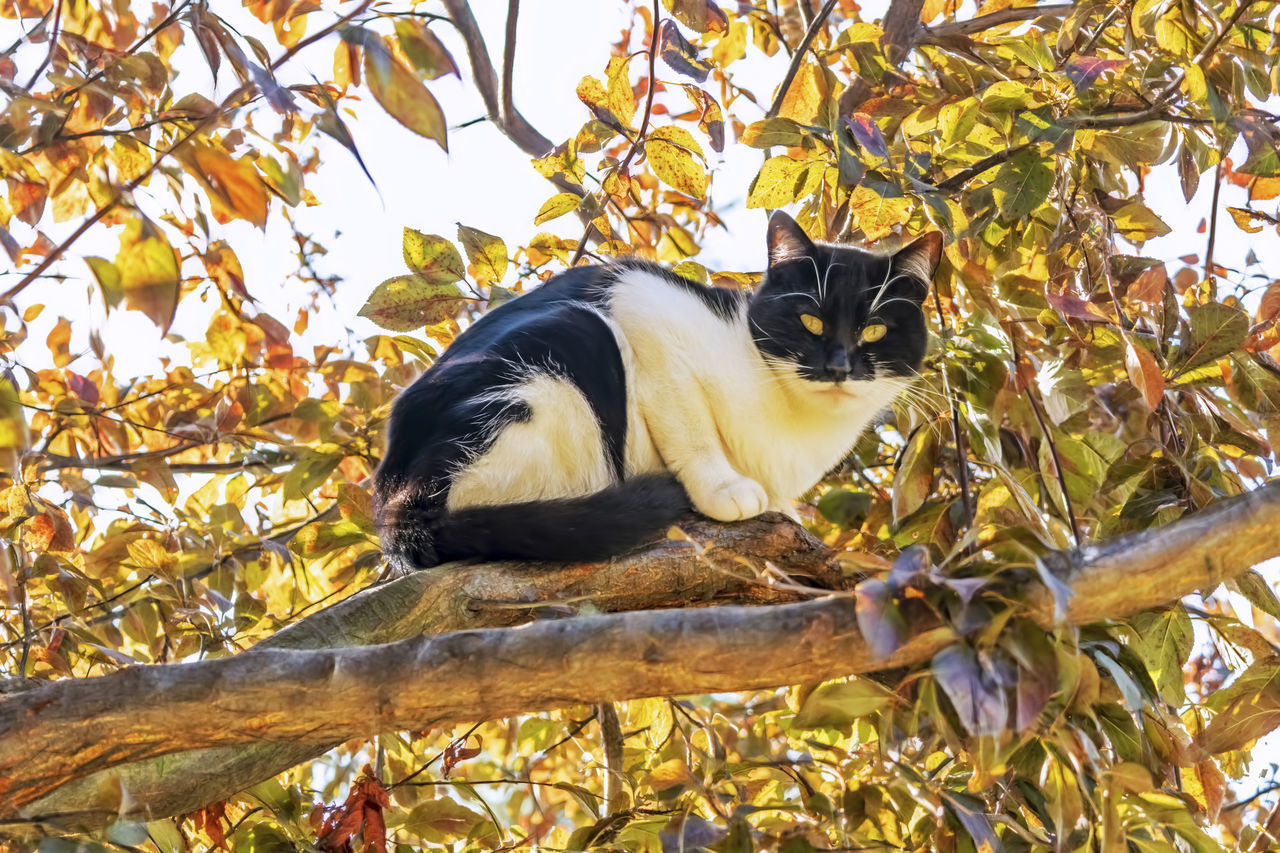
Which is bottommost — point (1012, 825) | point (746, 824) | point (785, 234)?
point (1012, 825)

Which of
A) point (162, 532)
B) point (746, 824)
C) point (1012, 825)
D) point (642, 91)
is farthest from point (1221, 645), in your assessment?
point (162, 532)

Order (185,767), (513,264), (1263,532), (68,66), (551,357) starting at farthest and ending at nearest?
(513,264)
(551,357)
(68,66)
(185,767)
(1263,532)

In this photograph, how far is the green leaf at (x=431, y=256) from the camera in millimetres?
2426

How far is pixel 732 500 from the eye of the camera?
7.46 feet

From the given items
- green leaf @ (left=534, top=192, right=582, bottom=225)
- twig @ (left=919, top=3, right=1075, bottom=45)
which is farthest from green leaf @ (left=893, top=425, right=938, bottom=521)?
twig @ (left=919, top=3, right=1075, bottom=45)

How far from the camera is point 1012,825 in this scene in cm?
145

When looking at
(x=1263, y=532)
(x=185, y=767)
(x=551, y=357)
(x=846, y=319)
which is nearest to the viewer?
(x=1263, y=532)

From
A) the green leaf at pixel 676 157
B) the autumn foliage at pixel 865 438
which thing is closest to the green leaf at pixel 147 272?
the autumn foliage at pixel 865 438

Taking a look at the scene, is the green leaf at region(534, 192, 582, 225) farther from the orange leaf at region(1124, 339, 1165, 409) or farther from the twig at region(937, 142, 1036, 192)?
the orange leaf at region(1124, 339, 1165, 409)

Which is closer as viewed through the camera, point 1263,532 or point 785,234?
point 1263,532

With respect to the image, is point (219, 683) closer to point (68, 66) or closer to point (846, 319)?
point (68, 66)

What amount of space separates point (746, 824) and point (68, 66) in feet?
6.37

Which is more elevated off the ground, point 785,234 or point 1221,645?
point 785,234

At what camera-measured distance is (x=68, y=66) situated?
204 centimetres
